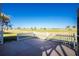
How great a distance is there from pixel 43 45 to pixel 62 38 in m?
0.21

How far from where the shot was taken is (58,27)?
3.49 meters

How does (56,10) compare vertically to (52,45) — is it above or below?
above

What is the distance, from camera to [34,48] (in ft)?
11.5

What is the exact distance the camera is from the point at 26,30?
3488 mm

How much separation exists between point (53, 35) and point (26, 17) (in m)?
0.34

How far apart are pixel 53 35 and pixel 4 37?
52cm

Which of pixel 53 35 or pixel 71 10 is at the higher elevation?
pixel 71 10

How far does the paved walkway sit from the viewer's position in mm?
3483

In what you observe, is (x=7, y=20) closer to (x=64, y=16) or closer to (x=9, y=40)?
(x=9, y=40)

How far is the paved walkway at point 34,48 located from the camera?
3.48 metres

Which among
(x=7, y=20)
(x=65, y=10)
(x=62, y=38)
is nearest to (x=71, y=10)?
(x=65, y=10)

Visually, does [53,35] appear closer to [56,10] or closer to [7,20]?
[56,10]

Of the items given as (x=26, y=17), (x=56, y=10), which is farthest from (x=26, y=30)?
(x=56, y=10)

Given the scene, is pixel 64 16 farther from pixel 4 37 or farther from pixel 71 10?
pixel 4 37
